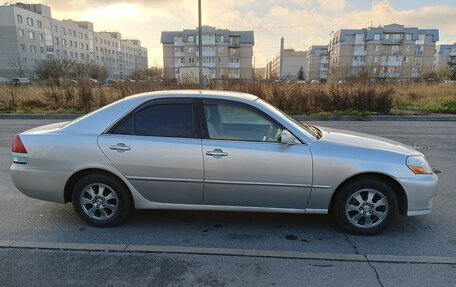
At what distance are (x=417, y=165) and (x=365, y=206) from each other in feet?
2.37

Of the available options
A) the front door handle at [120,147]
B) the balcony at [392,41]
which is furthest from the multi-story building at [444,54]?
the front door handle at [120,147]

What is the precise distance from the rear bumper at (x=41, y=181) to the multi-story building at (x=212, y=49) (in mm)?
A: 77852

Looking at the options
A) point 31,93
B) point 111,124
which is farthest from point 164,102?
point 31,93

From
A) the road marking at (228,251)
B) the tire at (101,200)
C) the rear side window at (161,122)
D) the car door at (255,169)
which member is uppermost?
the rear side window at (161,122)

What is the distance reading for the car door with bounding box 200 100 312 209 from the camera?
11.2ft

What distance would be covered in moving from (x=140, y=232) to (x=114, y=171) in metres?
0.75

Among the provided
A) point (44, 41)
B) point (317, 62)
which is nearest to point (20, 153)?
point (44, 41)

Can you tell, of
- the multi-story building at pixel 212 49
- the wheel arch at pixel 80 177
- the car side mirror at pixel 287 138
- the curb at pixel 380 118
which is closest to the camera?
the car side mirror at pixel 287 138

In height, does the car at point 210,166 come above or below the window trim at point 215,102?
below

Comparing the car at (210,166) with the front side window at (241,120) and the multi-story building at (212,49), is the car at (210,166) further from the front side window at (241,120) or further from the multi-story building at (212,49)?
the multi-story building at (212,49)

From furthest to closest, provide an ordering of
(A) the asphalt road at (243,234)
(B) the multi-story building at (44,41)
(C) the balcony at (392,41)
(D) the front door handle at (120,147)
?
1. (C) the balcony at (392,41)
2. (B) the multi-story building at (44,41)
3. (D) the front door handle at (120,147)
4. (A) the asphalt road at (243,234)

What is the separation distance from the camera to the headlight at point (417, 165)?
3485 mm

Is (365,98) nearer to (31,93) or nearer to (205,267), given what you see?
(205,267)

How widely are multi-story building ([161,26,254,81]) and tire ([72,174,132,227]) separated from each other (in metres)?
77.9
